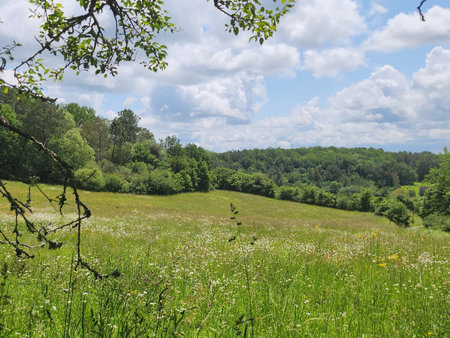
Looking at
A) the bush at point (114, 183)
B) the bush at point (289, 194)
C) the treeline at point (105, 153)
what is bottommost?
the bush at point (289, 194)

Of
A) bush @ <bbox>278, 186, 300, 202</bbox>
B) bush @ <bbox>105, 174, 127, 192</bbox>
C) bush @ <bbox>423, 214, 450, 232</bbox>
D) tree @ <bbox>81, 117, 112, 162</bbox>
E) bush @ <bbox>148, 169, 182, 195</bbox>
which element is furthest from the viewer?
bush @ <bbox>278, 186, 300, 202</bbox>

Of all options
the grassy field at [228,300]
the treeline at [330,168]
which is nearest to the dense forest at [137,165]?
the grassy field at [228,300]

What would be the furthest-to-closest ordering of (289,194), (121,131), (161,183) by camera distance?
(289,194), (121,131), (161,183)

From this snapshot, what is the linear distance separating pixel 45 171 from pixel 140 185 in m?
18.9

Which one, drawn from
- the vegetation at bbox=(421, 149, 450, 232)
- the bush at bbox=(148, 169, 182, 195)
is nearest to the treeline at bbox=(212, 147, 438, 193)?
the bush at bbox=(148, 169, 182, 195)

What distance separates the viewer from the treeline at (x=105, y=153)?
2126 inches

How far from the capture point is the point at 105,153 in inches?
3103

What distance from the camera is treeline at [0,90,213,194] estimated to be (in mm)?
54000

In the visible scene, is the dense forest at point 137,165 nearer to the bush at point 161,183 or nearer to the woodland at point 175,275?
the bush at point 161,183

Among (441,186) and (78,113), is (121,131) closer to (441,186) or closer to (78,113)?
(78,113)

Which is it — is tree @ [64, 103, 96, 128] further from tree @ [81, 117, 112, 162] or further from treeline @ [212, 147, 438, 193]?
treeline @ [212, 147, 438, 193]

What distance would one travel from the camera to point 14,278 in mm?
4902

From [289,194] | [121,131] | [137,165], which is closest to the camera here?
[137,165]

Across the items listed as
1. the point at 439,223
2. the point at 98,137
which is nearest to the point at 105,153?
the point at 98,137
